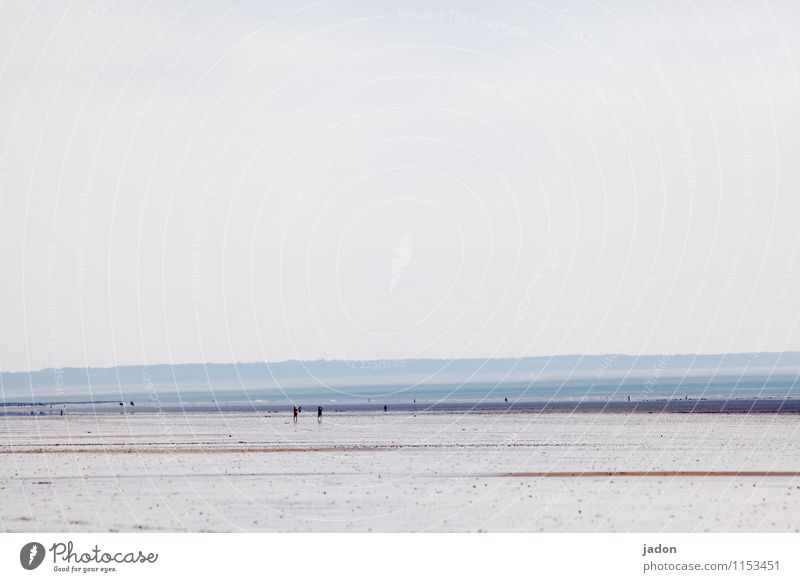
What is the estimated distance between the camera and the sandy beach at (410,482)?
26672mm

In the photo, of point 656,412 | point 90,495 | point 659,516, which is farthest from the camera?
point 656,412

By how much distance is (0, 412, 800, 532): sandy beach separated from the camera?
2667cm

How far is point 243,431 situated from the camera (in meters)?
66.9

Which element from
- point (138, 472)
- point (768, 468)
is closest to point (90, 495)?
point (138, 472)

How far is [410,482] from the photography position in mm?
34125
